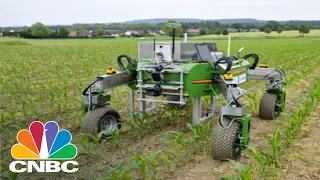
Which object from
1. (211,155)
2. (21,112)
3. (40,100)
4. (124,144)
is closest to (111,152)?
(124,144)

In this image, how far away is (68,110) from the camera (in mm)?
8602

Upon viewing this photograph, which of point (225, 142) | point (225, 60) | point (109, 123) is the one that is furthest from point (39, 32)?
point (225, 142)

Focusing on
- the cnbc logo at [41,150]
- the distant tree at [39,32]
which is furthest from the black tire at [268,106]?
the distant tree at [39,32]

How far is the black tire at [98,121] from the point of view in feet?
19.8

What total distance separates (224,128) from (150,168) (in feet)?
3.66

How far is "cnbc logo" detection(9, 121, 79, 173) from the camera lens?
4426mm

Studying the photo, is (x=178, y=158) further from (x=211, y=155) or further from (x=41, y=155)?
(x=41, y=155)

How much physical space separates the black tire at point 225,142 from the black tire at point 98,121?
5.59ft

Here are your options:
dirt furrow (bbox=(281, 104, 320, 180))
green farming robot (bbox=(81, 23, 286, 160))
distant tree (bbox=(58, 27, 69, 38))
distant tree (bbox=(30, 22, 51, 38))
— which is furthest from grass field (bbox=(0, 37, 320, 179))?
distant tree (bbox=(30, 22, 51, 38))

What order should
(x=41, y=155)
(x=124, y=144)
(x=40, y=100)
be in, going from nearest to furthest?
(x=41, y=155)
(x=124, y=144)
(x=40, y=100)

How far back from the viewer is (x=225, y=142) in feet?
17.1

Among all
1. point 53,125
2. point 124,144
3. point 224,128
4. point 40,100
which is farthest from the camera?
point 40,100

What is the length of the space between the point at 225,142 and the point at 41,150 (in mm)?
2326

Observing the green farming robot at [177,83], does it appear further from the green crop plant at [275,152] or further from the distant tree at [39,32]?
the distant tree at [39,32]
